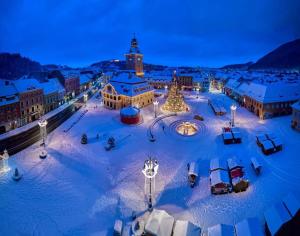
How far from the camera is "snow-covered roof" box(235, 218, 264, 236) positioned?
1815 cm

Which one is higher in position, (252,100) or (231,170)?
(252,100)

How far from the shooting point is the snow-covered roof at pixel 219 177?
2548cm

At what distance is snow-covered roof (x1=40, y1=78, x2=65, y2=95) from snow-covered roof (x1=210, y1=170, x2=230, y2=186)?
49907 millimetres

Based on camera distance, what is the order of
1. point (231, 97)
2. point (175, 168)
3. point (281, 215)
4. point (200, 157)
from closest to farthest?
point (281, 215)
point (175, 168)
point (200, 157)
point (231, 97)

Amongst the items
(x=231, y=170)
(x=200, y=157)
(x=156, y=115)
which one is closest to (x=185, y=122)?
(x=156, y=115)

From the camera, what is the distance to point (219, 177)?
26.0m

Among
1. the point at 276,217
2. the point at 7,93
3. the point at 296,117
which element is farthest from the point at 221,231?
the point at 7,93

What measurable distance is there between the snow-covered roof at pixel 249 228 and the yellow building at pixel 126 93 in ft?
147

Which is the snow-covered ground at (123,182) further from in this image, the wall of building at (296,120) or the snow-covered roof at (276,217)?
the snow-covered roof at (276,217)

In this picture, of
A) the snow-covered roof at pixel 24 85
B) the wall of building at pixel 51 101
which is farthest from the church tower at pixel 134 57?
the snow-covered roof at pixel 24 85

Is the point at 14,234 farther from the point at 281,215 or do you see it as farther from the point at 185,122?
the point at 185,122

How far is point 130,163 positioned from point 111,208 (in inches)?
380

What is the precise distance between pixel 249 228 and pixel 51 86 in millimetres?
61849

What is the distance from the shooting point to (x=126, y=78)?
220ft
